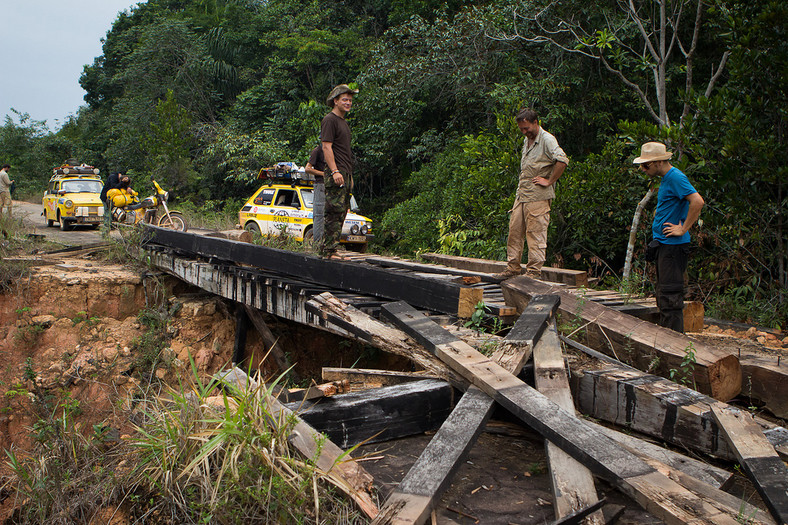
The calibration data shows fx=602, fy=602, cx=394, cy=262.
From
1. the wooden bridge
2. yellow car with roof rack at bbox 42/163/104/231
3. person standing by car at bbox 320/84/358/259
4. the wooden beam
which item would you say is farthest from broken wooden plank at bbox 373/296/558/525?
yellow car with roof rack at bbox 42/163/104/231

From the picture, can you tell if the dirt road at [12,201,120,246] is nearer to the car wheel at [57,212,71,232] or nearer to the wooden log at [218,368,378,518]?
the car wheel at [57,212,71,232]

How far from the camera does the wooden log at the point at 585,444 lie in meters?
2.09

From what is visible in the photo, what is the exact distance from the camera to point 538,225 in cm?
575

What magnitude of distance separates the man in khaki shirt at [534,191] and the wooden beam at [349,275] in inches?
48.0

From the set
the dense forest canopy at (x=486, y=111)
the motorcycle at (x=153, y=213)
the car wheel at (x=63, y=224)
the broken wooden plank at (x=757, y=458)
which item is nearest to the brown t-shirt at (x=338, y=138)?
the dense forest canopy at (x=486, y=111)

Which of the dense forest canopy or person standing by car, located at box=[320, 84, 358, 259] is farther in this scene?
the dense forest canopy

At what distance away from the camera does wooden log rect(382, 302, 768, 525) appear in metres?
2.09

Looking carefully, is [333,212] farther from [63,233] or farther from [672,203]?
[63,233]

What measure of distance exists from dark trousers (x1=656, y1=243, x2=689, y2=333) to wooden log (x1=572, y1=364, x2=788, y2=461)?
1.22 meters

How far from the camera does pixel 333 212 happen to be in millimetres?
6430

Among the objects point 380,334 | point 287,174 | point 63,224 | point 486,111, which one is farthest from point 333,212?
point 63,224

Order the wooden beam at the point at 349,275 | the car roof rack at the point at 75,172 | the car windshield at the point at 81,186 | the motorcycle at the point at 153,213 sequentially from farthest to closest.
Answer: the car roof rack at the point at 75,172 < the car windshield at the point at 81,186 < the motorcycle at the point at 153,213 < the wooden beam at the point at 349,275

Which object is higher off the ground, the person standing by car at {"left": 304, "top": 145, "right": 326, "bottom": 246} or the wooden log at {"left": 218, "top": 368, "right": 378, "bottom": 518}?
the person standing by car at {"left": 304, "top": 145, "right": 326, "bottom": 246}

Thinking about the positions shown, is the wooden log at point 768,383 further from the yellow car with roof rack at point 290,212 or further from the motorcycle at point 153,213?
the motorcycle at point 153,213
